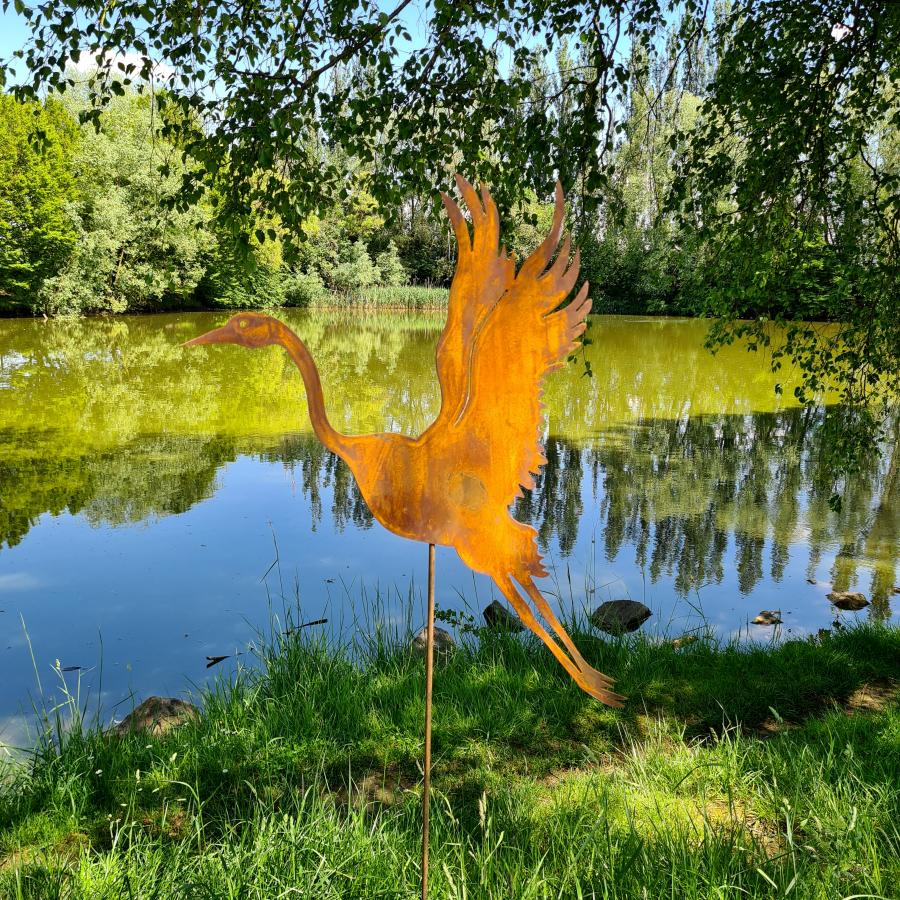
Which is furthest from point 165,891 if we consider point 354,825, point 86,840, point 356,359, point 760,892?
point 356,359

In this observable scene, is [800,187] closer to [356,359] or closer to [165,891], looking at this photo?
[165,891]

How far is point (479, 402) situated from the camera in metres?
1.95

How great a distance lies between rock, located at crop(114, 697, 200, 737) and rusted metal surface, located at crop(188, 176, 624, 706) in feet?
6.23

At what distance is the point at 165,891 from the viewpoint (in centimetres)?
204

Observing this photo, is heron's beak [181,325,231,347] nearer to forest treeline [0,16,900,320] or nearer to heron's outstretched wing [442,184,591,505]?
heron's outstretched wing [442,184,591,505]

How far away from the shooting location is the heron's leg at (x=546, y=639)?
2.09 m

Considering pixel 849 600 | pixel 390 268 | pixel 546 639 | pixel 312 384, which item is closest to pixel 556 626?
pixel 546 639

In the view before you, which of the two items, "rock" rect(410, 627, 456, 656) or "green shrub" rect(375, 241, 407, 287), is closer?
"rock" rect(410, 627, 456, 656)

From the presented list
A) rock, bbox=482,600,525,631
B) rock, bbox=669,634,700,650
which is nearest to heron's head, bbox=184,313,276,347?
rock, bbox=482,600,525,631

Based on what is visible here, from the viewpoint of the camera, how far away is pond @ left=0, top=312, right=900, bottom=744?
15.5ft

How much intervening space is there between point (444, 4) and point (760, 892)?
385 cm

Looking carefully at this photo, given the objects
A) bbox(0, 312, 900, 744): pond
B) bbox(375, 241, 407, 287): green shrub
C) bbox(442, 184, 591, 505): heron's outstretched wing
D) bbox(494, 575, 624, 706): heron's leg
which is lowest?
bbox(0, 312, 900, 744): pond

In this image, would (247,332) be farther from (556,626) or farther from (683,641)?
(683,641)

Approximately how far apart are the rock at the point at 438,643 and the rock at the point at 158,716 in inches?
47.3
